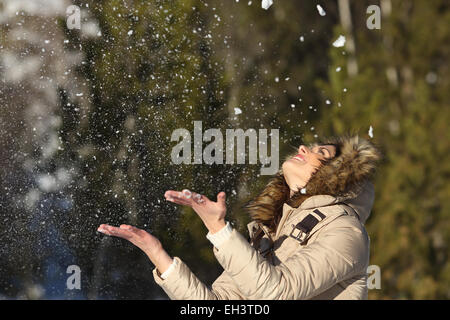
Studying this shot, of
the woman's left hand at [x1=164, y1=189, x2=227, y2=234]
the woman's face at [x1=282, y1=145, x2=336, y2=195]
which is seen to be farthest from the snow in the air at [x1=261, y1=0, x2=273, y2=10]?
the woman's left hand at [x1=164, y1=189, x2=227, y2=234]

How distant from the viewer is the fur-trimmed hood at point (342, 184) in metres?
2.11

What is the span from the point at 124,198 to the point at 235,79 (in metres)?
1.23

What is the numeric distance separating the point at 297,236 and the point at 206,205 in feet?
1.24

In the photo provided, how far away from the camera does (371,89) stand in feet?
21.0

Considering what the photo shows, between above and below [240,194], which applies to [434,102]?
above

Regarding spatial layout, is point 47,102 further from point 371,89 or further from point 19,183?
point 371,89

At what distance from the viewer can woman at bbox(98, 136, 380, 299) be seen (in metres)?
1.75

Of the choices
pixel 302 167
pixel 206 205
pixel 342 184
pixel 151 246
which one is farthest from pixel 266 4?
pixel 206 205

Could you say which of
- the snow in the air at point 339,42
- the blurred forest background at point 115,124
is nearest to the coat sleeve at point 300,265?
the blurred forest background at point 115,124

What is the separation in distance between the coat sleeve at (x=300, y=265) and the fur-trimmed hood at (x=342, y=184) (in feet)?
0.59

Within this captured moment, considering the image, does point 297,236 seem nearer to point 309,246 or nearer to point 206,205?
point 309,246

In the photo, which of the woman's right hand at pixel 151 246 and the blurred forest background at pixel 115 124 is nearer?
the woman's right hand at pixel 151 246

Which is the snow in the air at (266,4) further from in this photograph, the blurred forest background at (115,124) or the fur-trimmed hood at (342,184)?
the fur-trimmed hood at (342,184)

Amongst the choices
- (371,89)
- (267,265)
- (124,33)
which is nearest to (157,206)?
(124,33)
